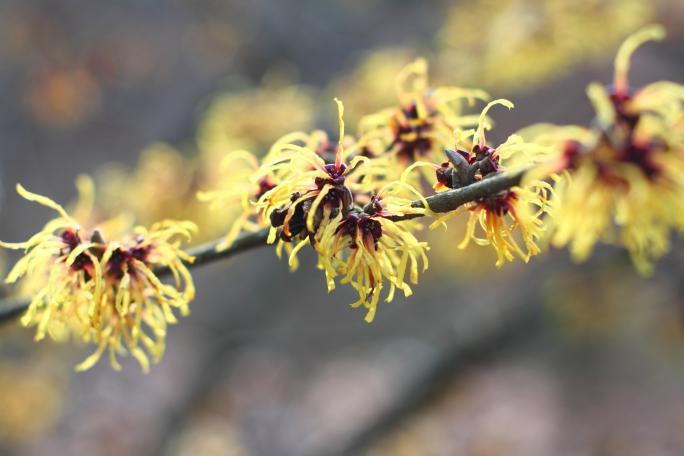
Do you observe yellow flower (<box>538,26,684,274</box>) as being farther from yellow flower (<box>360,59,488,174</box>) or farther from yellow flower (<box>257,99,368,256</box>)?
yellow flower (<box>360,59,488,174</box>)

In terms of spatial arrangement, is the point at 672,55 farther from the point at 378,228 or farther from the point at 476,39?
the point at 378,228

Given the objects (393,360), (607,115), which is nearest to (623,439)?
(393,360)

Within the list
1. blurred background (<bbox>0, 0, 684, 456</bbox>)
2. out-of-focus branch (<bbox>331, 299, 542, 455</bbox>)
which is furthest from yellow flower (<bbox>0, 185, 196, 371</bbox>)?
out-of-focus branch (<bbox>331, 299, 542, 455</bbox>)

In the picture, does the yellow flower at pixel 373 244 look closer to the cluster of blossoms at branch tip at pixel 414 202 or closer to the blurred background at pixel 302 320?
the cluster of blossoms at branch tip at pixel 414 202

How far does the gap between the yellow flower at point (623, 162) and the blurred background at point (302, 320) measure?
8.05 ft

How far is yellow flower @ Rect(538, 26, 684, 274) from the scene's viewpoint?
0.69 metres

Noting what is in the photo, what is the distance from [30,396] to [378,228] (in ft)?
11.9

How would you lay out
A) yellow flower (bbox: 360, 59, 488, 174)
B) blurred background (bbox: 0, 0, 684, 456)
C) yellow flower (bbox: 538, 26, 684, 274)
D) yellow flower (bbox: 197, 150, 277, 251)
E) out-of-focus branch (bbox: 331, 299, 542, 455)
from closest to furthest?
yellow flower (bbox: 538, 26, 684, 274) < yellow flower (bbox: 197, 150, 277, 251) < yellow flower (bbox: 360, 59, 488, 174) < out-of-focus branch (bbox: 331, 299, 542, 455) < blurred background (bbox: 0, 0, 684, 456)

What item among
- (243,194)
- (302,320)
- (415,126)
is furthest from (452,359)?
(243,194)

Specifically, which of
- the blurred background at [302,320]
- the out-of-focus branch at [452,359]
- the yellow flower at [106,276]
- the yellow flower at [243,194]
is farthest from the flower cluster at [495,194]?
the out-of-focus branch at [452,359]

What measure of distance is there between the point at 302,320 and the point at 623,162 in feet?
17.3

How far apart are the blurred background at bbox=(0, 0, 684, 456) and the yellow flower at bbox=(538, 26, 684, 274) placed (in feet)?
8.05

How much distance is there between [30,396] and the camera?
3781 millimetres

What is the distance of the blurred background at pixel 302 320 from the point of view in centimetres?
393
